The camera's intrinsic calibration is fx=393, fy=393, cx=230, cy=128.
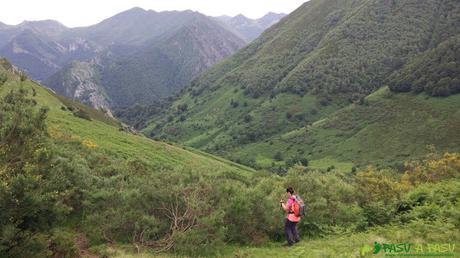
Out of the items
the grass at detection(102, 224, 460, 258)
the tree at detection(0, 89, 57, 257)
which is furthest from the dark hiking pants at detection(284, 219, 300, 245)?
the tree at detection(0, 89, 57, 257)

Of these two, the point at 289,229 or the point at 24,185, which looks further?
the point at 289,229

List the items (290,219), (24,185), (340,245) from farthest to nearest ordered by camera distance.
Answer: (290,219), (340,245), (24,185)

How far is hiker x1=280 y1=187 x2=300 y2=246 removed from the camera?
73.9ft

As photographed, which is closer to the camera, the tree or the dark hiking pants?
the tree

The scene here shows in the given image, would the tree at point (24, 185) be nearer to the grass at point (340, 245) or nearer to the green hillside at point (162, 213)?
the green hillside at point (162, 213)

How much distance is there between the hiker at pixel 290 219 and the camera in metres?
22.5

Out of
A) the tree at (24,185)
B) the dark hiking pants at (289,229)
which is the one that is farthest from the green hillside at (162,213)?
the dark hiking pants at (289,229)

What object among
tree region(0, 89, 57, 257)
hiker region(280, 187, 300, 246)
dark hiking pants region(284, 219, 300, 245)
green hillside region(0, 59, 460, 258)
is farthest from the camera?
dark hiking pants region(284, 219, 300, 245)

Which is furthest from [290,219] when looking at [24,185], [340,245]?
[24,185]

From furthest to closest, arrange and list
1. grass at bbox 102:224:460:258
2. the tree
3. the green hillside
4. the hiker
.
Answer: the hiker < the green hillside < grass at bbox 102:224:460:258 < the tree

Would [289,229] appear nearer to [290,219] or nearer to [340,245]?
[290,219]

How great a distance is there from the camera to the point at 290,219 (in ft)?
→ 74.5

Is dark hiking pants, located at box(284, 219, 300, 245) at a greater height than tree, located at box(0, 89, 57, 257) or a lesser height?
lesser

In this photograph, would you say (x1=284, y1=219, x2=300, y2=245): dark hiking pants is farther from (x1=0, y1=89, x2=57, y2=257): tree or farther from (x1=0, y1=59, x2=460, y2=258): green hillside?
(x1=0, y1=89, x2=57, y2=257): tree
